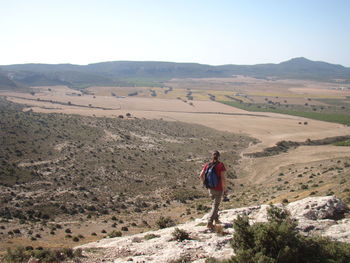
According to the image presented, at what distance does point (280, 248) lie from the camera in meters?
7.65

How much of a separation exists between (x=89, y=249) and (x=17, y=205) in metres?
18.5

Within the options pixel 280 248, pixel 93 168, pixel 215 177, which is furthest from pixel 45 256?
pixel 93 168

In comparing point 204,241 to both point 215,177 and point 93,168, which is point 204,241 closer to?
point 215,177

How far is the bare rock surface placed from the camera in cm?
972

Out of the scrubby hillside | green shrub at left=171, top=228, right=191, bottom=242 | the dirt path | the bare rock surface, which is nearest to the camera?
the bare rock surface

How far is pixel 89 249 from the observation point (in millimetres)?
11734

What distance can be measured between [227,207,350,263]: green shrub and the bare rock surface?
1.21 m

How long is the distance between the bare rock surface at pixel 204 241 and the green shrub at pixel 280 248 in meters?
1.21

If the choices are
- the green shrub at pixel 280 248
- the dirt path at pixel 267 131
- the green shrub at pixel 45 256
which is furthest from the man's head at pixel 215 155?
the dirt path at pixel 267 131

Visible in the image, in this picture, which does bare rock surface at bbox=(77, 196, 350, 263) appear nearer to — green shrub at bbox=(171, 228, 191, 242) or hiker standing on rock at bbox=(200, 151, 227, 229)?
green shrub at bbox=(171, 228, 191, 242)

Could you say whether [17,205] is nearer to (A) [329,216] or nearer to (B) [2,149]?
(B) [2,149]

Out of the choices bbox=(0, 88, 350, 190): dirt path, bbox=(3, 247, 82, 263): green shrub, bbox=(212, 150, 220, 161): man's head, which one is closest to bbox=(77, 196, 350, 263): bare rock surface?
bbox=(3, 247, 82, 263): green shrub

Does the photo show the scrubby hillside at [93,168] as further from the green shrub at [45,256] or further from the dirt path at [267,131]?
the green shrub at [45,256]

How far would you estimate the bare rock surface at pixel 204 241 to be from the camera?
383 inches
